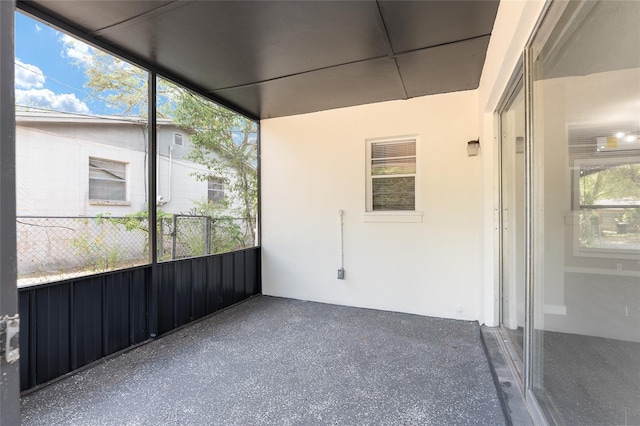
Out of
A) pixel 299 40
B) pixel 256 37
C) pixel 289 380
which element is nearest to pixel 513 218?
pixel 289 380

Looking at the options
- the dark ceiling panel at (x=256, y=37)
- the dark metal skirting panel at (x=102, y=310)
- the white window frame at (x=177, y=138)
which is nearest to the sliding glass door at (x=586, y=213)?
the dark ceiling panel at (x=256, y=37)

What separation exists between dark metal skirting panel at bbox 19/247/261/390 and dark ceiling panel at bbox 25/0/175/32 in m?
1.98

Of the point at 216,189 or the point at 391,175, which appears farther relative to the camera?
the point at 216,189

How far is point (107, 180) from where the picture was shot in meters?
2.72

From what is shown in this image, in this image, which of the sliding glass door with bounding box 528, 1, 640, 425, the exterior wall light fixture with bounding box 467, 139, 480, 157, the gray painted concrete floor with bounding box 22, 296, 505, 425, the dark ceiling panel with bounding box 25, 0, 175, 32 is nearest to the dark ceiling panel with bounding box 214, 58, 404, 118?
the exterior wall light fixture with bounding box 467, 139, 480, 157

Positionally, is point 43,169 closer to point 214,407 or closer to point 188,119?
point 188,119

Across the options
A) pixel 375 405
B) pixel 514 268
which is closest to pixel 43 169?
pixel 375 405

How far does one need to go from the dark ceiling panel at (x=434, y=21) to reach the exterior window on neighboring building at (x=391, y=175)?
1.41m

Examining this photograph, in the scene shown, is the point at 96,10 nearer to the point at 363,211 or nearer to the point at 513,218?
the point at 363,211

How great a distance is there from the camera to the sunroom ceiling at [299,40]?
2.14 meters

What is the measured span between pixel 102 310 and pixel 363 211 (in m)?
2.93

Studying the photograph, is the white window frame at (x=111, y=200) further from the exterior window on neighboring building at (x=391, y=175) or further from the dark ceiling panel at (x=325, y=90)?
the exterior window on neighboring building at (x=391, y=175)

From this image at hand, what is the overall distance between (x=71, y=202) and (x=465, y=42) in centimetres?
350

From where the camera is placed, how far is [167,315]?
317 cm
